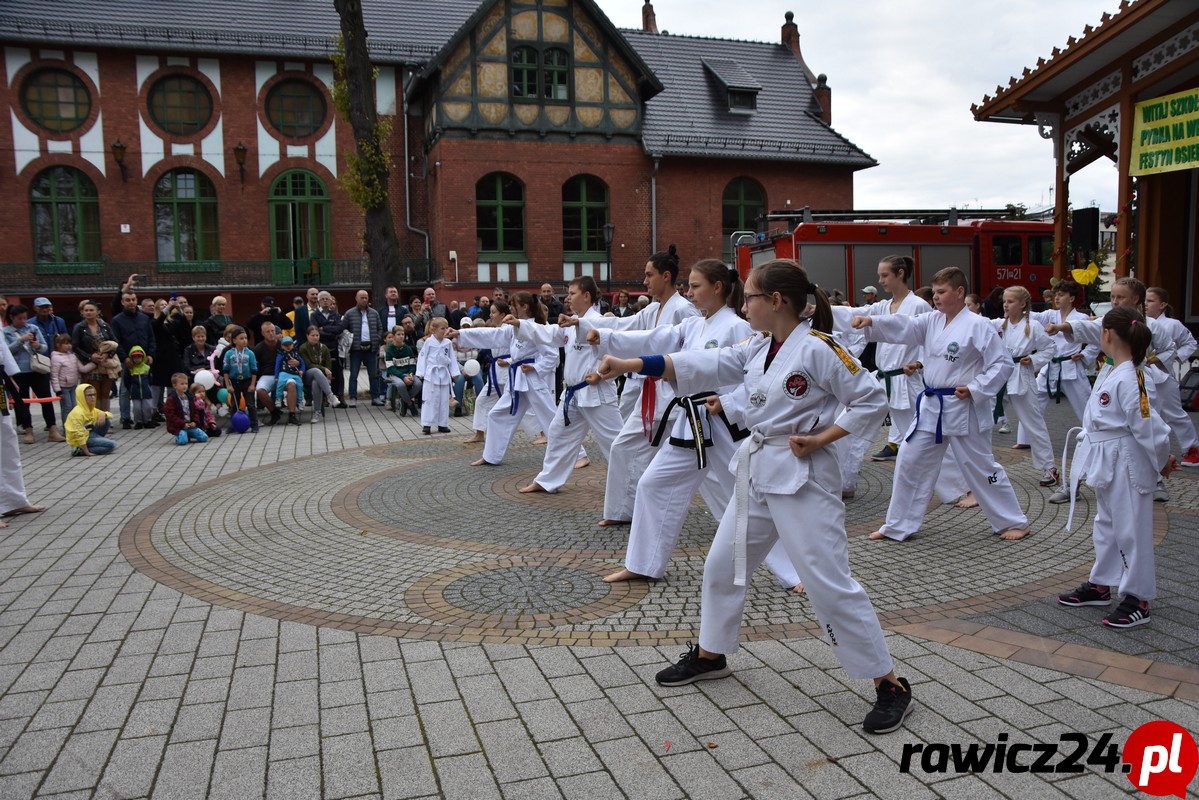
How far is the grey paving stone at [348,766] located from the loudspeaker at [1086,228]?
12.2 meters

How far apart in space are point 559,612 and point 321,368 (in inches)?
447

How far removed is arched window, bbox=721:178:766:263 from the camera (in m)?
31.2

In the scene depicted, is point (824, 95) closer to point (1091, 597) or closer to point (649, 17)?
point (649, 17)

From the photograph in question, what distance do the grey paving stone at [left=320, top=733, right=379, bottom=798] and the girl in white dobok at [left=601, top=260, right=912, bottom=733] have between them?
136cm

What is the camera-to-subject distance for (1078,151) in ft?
45.3

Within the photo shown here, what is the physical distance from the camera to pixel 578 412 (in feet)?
28.7

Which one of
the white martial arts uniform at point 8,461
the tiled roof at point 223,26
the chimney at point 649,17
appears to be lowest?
the white martial arts uniform at point 8,461

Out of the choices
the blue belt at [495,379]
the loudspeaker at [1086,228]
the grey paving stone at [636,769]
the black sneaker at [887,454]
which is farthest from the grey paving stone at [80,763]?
the loudspeaker at [1086,228]

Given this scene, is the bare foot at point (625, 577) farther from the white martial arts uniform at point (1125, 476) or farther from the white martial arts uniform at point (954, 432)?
the white martial arts uniform at point (1125, 476)

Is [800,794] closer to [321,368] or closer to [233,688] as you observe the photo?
[233,688]

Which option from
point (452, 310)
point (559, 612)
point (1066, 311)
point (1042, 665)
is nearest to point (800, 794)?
point (1042, 665)

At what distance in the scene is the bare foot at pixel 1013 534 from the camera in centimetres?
679

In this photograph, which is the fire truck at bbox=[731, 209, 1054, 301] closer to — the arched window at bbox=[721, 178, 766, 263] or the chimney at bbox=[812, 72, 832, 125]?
the arched window at bbox=[721, 178, 766, 263]

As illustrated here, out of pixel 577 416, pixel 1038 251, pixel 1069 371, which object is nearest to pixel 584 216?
pixel 1038 251
